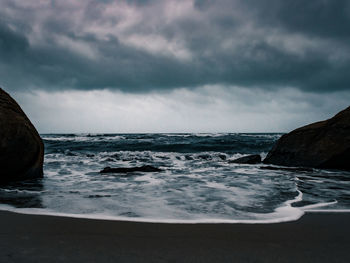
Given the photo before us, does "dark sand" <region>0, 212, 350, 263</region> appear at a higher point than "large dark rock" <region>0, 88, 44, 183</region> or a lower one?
lower

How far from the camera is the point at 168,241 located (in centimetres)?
170

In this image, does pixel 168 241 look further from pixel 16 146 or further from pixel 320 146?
pixel 320 146

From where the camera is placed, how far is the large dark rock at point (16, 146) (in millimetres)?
4289

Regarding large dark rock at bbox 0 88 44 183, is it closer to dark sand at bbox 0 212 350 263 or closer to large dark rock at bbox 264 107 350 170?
dark sand at bbox 0 212 350 263

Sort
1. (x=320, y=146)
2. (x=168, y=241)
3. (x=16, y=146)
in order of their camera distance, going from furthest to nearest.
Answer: (x=320, y=146), (x=16, y=146), (x=168, y=241)

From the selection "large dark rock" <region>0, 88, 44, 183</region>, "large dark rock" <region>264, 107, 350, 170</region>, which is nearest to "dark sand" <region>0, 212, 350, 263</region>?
"large dark rock" <region>0, 88, 44, 183</region>

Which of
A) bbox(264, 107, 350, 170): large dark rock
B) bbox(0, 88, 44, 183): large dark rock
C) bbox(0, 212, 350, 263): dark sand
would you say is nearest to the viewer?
bbox(0, 212, 350, 263): dark sand

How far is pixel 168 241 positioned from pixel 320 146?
23.5ft

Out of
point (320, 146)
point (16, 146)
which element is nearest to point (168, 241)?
point (16, 146)

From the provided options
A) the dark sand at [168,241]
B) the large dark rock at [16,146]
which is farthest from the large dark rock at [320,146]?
the large dark rock at [16,146]

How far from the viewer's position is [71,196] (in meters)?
3.32

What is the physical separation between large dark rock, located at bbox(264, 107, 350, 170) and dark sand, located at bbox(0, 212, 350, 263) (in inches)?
216

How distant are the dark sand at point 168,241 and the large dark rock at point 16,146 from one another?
2.52 m

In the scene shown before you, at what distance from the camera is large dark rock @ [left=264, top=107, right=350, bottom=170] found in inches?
269
